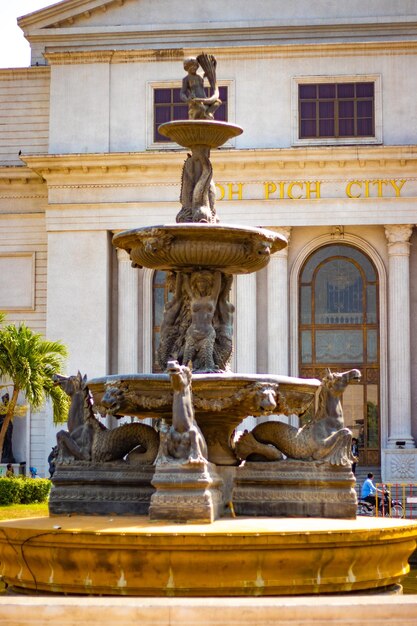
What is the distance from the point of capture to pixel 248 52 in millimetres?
47000

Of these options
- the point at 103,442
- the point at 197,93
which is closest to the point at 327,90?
the point at 197,93

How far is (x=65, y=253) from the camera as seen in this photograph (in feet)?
153

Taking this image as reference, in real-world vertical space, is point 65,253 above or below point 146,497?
above

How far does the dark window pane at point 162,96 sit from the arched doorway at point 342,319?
768 centimetres

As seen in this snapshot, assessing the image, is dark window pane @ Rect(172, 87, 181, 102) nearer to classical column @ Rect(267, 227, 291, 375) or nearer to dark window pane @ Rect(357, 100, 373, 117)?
classical column @ Rect(267, 227, 291, 375)

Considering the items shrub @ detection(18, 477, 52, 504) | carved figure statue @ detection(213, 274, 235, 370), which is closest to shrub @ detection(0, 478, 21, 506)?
shrub @ detection(18, 477, 52, 504)

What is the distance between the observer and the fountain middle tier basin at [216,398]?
52.0 ft

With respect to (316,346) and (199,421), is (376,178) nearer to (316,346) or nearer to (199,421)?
(316,346)

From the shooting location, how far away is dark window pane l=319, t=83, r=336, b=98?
46.8m

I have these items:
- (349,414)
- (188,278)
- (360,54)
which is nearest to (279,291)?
(349,414)

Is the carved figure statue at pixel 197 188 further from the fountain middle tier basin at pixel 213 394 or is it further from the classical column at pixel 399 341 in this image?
the classical column at pixel 399 341

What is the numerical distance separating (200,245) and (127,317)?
1161 inches

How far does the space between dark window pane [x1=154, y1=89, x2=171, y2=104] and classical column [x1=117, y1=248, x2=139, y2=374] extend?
18.3 ft

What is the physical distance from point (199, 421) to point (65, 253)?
1207 inches
